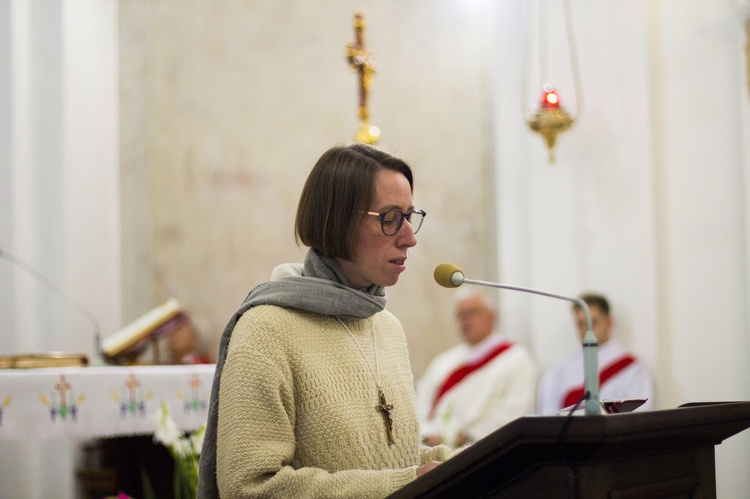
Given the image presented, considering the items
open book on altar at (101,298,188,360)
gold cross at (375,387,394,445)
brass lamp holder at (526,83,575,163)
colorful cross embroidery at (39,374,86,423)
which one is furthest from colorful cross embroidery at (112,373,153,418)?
brass lamp holder at (526,83,575,163)

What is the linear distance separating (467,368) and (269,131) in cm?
252

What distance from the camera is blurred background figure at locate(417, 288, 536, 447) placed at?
21.6ft

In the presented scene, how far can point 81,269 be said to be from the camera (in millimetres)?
6469

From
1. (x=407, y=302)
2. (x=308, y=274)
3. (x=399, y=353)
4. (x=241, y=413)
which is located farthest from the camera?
(x=407, y=302)

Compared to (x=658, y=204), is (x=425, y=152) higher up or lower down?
higher up

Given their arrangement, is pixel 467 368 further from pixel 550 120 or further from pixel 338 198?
pixel 338 198

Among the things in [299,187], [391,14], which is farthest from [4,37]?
[391,14]

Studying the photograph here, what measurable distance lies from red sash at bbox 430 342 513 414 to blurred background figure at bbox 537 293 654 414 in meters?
0.38

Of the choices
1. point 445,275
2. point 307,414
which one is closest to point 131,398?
point 307,414

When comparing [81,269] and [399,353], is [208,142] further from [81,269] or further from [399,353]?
[399,353]

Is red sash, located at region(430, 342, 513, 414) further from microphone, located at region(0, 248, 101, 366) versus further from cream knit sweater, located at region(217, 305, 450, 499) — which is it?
cream knit sweater, located at region(217, 305, 450, 499)

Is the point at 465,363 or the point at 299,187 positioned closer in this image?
the point at 465,363

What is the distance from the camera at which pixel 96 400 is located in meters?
4.15

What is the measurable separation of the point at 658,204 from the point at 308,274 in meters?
4.19
